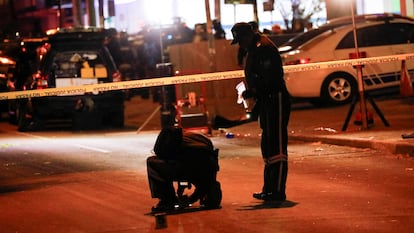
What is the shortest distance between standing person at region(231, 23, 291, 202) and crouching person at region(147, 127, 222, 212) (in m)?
0.58

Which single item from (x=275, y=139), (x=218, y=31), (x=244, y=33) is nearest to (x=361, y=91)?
(x=275, y=139)

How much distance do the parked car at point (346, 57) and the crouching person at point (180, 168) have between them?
9650 mm

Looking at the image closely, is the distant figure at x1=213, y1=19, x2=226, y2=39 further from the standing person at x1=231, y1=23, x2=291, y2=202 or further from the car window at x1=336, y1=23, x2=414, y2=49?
the standing person at x1=231, y1=23, x2=291, y2=202

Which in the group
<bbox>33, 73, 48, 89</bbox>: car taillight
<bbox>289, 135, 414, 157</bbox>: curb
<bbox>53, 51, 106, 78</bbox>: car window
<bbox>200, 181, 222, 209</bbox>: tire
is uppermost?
<bbox>53, 51, 106, 78</bbox>: car window

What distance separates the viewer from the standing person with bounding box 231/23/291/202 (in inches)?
335

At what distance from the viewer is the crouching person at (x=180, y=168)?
26.8 ft

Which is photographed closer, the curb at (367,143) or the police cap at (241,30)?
the police cap at (241,30)

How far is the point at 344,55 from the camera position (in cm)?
1797

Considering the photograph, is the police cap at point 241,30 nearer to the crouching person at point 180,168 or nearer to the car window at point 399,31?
the crouching person at point 180,168

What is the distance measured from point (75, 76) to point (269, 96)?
10.3 m

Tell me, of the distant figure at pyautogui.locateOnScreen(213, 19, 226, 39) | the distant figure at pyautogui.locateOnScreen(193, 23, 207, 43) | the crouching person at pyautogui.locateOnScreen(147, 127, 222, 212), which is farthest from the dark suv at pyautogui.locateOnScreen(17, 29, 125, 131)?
the crouching person at pyautogui.locateOnScreen(147, 127, 222, 212)

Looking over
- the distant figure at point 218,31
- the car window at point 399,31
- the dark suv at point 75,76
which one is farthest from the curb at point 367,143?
the distant figure at point 218,31

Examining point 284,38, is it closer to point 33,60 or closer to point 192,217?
point 33,60

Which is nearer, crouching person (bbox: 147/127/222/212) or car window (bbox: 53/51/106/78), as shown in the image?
crouching person (bbox: 147/127/222/212)
